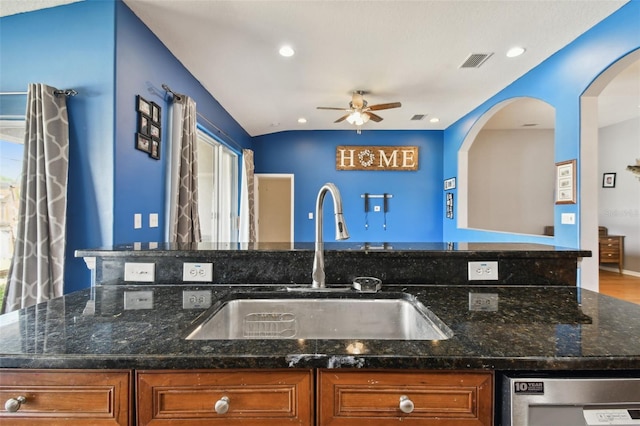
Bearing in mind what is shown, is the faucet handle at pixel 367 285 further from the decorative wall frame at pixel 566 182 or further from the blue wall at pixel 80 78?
the decorative wall frame at pixel 566 182

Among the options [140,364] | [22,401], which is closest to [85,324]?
[22,401]

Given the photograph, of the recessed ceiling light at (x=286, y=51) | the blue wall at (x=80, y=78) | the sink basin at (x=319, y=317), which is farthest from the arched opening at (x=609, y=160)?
the blue wall at (x=80, y=78)

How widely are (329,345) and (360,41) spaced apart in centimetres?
260

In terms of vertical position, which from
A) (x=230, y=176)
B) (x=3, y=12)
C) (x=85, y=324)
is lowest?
(x=85, y=324)

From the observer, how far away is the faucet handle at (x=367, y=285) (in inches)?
47.4

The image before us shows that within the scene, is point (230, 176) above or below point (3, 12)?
below

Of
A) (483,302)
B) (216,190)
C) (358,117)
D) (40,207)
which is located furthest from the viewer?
(216,190)

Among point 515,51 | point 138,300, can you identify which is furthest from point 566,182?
point 138,300

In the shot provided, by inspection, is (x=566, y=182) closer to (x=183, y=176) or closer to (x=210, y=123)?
(x=183, y=176)

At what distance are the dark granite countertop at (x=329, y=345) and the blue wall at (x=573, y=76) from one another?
2.29 meters

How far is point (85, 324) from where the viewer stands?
0.84 meters

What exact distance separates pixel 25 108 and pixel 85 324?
Result: 2.05 meters

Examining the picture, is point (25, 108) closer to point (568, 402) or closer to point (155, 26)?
point (155, 26)

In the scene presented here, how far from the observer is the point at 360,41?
2.55m
